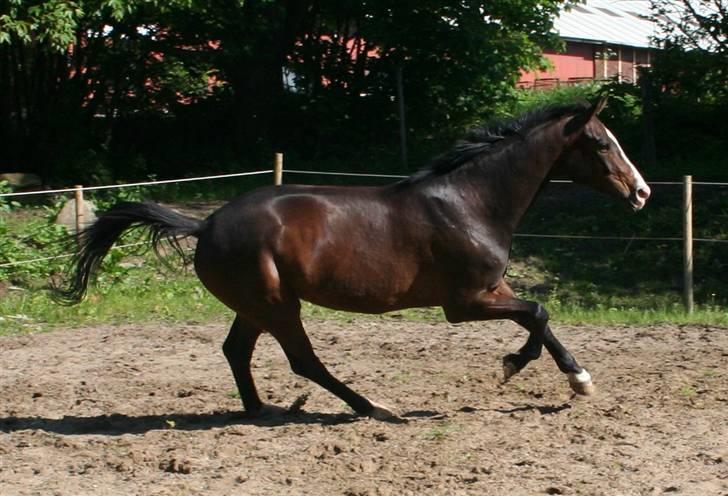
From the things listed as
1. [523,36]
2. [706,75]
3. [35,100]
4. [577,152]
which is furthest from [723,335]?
[35,100]

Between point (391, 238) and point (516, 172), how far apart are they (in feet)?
3.00

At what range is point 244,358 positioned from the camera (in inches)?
274

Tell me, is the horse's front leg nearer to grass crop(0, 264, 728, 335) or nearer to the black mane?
the black mane

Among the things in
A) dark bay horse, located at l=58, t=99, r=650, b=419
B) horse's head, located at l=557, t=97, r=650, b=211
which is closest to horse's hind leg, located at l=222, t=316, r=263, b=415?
dark bay horse, located at l=58, t=99, r=650, b=419

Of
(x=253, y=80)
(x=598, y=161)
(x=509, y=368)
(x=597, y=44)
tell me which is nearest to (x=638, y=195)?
(x=598, y=161)

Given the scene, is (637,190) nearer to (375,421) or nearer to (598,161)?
(598,161)

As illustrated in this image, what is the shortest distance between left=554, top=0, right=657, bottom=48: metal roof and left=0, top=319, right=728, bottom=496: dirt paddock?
90.6ft

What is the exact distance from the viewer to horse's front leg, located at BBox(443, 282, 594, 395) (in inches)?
261

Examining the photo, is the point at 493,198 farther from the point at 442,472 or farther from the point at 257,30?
the point at 257,30

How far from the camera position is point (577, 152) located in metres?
6.91

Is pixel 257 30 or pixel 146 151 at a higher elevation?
pixel 257 30

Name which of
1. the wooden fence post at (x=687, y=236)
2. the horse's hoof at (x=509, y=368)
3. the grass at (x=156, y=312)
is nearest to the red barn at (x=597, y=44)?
the wooden fence post at (x=687, y=236)

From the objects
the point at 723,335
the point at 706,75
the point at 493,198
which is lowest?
the point at 723,335

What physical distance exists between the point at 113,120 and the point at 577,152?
1385 cm
